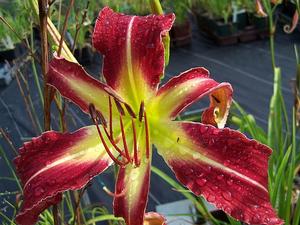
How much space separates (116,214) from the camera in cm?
51

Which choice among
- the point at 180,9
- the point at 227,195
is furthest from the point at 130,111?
the point at 180,9

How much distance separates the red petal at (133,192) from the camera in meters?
0.51

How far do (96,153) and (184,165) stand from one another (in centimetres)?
10

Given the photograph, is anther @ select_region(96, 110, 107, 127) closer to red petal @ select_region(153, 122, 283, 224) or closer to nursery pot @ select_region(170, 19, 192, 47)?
red petal @ select_region(153, 122, 283, 224)

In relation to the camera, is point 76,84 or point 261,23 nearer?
point 76,84

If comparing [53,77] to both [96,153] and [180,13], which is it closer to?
[96,153]

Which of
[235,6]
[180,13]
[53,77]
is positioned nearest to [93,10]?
[180,13]

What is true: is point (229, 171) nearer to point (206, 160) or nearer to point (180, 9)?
point (206, 160)

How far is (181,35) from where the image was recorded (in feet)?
10.6

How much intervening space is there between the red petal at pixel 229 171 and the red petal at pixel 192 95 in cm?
3

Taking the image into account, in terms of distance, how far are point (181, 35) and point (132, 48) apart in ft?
9.05

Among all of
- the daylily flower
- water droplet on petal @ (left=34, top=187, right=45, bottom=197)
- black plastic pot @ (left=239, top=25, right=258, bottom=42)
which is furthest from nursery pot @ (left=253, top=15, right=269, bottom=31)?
water droplet on petal @ (left=34, top=187, right=45, bottom=197)

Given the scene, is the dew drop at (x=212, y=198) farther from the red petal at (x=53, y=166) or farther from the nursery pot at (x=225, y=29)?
the nursery pot at (x=225, y=29)

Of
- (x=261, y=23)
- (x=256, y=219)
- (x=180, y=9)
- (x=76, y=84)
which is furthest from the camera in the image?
(x=180, y=9)
